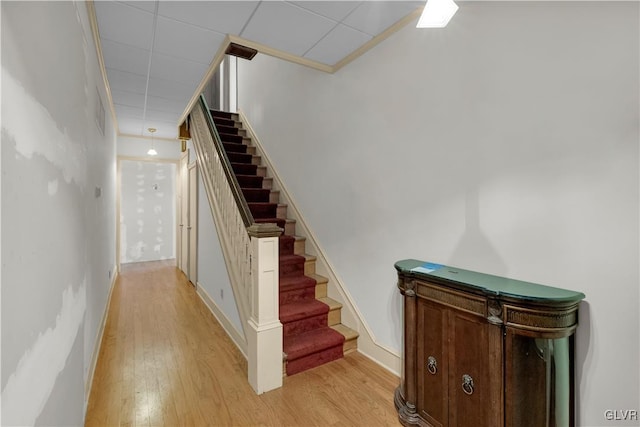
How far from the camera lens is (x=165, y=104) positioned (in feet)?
13.2

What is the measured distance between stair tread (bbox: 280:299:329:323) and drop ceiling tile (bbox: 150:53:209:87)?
7.95ft

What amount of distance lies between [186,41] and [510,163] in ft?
8.27

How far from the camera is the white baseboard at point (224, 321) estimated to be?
2.74 metres

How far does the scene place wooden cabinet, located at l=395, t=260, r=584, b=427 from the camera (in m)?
1.38

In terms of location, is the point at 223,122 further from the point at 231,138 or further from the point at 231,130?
the point at 231,138

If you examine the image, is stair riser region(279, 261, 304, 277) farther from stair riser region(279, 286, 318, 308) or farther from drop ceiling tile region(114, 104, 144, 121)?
drop ceiling tile region(114, 104, 144, 121)

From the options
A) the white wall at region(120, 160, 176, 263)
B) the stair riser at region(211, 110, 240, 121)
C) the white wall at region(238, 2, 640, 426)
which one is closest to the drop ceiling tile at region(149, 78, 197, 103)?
the stair riser at region(211, 110, 240, 121)

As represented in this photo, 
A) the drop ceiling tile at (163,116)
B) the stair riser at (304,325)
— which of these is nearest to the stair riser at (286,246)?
the stair riser at (304,325)

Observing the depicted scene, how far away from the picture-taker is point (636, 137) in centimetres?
128

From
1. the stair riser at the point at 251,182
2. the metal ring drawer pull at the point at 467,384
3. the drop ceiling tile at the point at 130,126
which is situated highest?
the drop ceiling tile at the point at 130,126

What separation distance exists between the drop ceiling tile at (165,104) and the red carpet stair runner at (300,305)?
3.64ft

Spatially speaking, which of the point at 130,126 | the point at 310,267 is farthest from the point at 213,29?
the point at 130,126

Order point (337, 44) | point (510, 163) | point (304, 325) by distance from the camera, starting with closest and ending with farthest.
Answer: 1. point (510, 163)
2. point (337, 44)
3. point (304, 325)

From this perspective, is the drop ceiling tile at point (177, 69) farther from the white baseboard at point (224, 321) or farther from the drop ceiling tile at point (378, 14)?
the white baseboard at point (224, 321)
